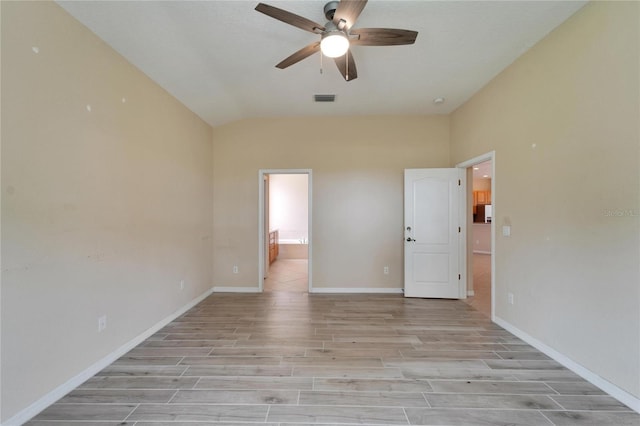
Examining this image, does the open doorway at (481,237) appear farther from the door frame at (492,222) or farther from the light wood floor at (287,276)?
the light wood floor at (287,276)

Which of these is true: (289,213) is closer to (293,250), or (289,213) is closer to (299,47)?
(293,250)

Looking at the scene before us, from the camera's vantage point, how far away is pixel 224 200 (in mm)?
4336

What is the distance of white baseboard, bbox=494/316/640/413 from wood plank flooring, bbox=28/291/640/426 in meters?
0.05

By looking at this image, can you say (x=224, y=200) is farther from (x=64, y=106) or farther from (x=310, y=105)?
(x=64, y=106)

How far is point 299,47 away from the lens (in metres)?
2.44

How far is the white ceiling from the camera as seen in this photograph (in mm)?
1970

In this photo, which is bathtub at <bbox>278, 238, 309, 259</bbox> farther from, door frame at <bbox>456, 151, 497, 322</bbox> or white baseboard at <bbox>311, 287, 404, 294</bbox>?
door frame at <bbox>456, 151, 497, 322</bbox>

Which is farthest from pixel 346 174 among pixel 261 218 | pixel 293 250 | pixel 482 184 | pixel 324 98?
pixel 482 184

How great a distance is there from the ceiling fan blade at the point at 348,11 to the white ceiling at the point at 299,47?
33cm

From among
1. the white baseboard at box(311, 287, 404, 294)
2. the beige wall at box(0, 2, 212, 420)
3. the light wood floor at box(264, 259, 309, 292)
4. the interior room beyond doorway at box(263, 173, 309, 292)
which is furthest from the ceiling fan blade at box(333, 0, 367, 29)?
the interior room beyond doorway at box(263, 173, 309, 292)

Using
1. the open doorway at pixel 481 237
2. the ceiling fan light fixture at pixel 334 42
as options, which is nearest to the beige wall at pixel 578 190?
the open doorway at pixel 481 237

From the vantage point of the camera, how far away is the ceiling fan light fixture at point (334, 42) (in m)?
1.77

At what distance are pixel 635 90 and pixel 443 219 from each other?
7.97 ft

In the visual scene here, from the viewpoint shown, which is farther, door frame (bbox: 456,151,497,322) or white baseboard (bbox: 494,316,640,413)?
door frame (bbox: 456,151,497,322)
